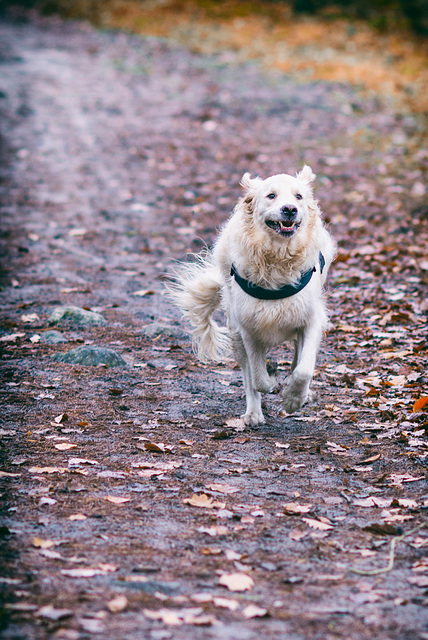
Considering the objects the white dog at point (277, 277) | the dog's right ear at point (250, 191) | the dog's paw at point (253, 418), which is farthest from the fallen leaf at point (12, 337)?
the dog's right ear at point (250, 191)

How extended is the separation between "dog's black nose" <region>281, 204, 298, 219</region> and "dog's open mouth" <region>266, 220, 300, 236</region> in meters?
0.05

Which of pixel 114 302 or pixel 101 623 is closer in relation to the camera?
pixel 101 623

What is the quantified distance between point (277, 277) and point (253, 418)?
111 centimetres

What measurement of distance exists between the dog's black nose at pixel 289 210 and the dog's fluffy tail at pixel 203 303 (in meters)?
1.53

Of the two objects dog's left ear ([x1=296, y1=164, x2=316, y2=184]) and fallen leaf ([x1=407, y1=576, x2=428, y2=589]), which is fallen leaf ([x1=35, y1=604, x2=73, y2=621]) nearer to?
fallen leaf ([x1=407, y1=576, x2=428, y2=589])

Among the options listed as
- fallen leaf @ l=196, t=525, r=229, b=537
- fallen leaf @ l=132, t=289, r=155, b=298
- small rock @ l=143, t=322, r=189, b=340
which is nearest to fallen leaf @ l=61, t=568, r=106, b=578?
fallen leaf @ l=196, t=525, r=229, b=537

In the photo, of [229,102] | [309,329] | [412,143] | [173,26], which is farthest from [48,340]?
[173,26]

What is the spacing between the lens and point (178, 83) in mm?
20297

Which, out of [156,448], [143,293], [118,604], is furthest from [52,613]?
[143,293]

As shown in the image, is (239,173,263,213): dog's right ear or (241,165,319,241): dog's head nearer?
(241,165,319,241): dog's head

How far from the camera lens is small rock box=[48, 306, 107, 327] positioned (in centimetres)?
751

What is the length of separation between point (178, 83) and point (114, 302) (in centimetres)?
1376

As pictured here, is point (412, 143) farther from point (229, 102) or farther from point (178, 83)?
point (178, 83)

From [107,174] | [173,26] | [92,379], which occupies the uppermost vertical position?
[173,26]
